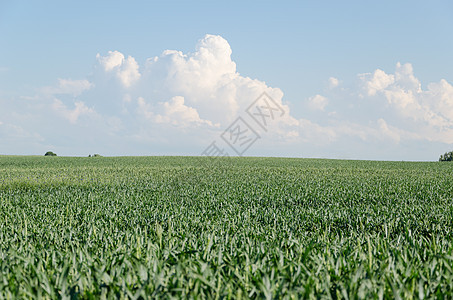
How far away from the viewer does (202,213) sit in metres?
8.87

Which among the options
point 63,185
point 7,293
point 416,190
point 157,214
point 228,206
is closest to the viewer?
point 7,293

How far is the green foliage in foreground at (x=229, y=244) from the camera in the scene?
8.02 feet

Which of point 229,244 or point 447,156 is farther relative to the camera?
point 447,156

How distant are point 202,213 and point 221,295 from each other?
6.72m

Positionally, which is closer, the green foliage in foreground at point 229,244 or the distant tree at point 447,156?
the green foliage in foreground at point 229,244

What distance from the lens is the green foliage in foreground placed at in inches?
96.3

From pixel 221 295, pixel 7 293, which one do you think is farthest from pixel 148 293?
pixel 7 293

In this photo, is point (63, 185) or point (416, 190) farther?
point (63, 185)

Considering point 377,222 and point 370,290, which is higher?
point 370,290

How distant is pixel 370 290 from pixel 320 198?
10.2 meters

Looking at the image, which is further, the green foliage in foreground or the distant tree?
the distant tree

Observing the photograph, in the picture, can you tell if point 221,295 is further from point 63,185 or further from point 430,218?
point 63,185

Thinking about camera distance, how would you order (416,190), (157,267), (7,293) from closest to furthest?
(7,293)
(157,267)
(416,190)

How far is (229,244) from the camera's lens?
4.50 meters
